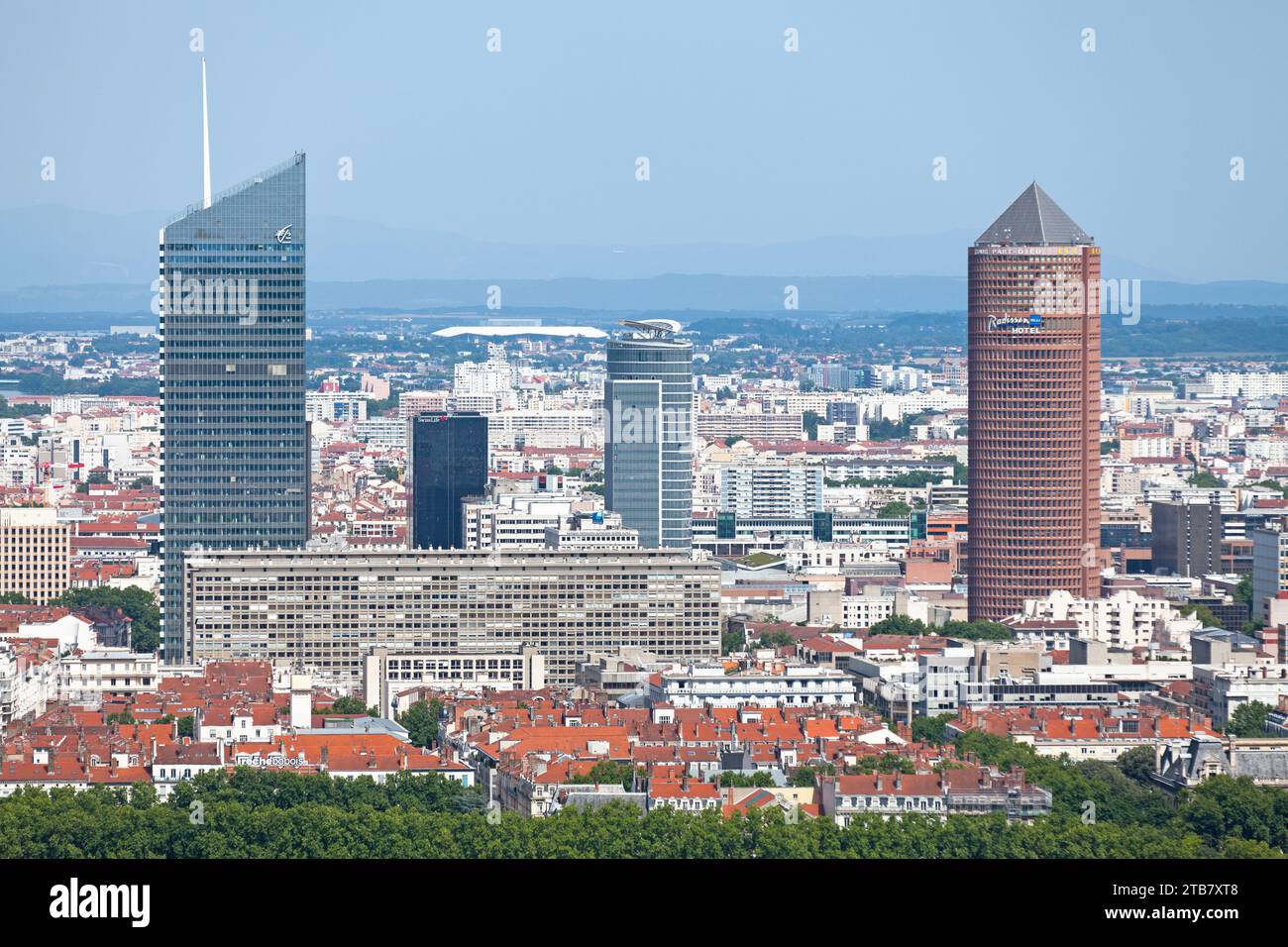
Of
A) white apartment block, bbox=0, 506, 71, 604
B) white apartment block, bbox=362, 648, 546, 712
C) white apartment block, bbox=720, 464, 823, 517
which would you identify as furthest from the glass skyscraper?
white apartment block, bbox=362, 648, 546, 712

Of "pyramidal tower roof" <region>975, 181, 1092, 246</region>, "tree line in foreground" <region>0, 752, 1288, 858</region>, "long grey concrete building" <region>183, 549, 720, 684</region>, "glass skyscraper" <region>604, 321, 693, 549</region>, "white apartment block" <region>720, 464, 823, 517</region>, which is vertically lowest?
"tree line in foreground" <region>0, 752, 1288, 858</region>

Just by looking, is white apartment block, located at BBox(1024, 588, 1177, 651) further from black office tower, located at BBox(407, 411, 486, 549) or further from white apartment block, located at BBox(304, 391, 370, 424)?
white apartment block, located at BBox(304, 391, 370, 424)

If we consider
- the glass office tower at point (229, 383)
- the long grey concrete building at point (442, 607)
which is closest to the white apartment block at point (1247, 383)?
the glass office tower at point (229, 383)

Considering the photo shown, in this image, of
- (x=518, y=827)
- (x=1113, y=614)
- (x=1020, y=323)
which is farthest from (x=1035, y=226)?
(x=518, y=827)

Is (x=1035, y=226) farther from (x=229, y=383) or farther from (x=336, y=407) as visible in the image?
(x=336, y=407)

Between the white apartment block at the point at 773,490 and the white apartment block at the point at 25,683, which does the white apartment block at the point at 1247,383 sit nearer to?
the white apartment block at the point at 773,490

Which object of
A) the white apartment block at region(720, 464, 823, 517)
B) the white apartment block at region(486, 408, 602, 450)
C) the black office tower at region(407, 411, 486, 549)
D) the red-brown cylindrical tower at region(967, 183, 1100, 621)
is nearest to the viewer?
the red-brown cylindrical tower at region(967, 183, 1100, 621)
